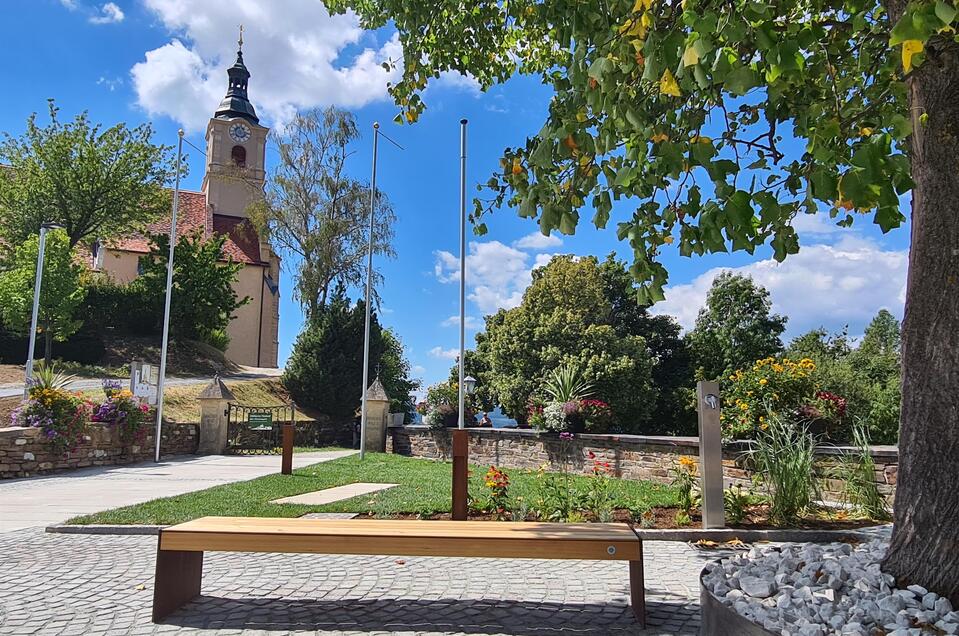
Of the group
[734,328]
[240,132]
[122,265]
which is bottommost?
[734,328]

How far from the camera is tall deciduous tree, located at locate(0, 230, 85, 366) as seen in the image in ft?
76.3

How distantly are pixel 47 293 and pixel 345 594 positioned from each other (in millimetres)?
24019

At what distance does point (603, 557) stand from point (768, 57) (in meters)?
2.69

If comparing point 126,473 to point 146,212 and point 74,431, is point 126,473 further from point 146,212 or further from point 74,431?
point 146,212

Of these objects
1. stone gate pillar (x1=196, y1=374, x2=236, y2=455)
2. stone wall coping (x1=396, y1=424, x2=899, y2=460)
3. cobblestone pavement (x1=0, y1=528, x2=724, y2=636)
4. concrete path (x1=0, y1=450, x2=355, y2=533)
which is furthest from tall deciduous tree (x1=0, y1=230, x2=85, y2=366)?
cobblestone pavement (x1=0, y1=528, x2=724, y2=636)

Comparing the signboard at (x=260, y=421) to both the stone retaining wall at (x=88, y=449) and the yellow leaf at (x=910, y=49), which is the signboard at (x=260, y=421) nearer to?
the stone retaining wall at (x=88, y=449)

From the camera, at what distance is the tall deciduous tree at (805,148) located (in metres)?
2.46

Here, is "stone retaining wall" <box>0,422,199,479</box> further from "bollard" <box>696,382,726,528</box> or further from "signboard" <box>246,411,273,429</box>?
"bollard" <box>696,382,726,528</box>

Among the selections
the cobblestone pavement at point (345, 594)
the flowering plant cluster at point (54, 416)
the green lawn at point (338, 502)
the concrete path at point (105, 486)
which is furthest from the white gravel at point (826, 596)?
the flowering plant cluster at point (54, 416)

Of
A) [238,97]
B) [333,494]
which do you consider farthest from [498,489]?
[238,97]

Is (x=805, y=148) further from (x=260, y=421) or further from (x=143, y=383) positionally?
(x=260, y=421)

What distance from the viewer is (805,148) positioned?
10.6 feet

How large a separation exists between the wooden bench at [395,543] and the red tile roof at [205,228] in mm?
34075

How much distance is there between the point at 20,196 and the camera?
29.7 meters
